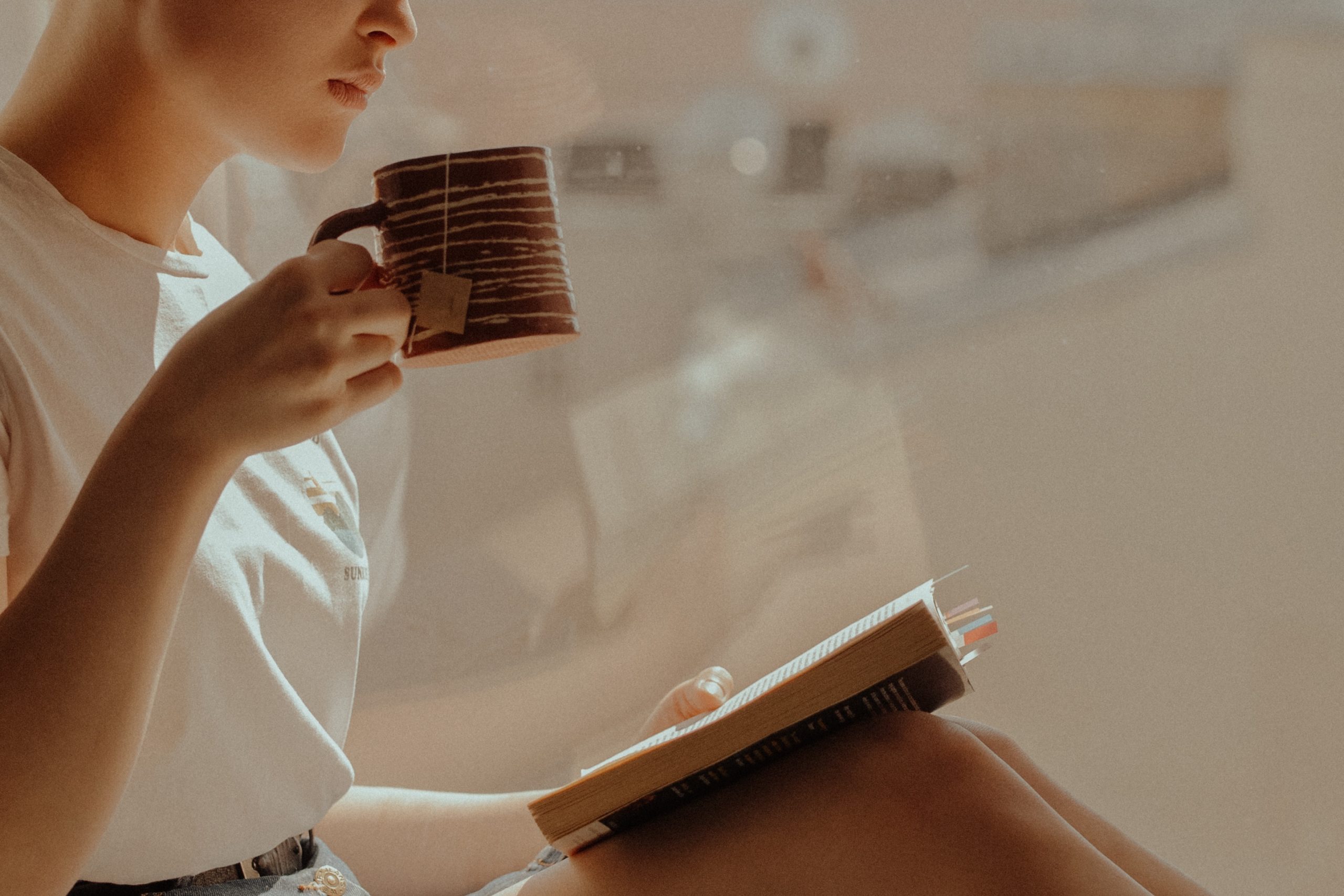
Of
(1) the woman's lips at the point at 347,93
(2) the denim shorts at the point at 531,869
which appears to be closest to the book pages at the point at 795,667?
(2) the denim shorts at the point at 531,869

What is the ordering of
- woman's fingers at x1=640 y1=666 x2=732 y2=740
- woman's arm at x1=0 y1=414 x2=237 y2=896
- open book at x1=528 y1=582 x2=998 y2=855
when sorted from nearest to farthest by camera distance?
woman's arm at x1=0 y1=414 x2=237 y2=896 < open book at x1=528 y1=582 x2=998 y2=855 < woman's fingers at x1=640 y1=666 x2=732 y2=740

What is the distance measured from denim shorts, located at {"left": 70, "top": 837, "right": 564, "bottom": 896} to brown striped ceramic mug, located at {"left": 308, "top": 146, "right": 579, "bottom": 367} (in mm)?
371

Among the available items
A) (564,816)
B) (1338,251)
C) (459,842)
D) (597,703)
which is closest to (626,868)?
(564,816)

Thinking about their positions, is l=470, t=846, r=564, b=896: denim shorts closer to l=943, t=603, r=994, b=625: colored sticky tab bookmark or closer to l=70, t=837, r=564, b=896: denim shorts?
l=70, t=837, r=564, b=896: denim shorts

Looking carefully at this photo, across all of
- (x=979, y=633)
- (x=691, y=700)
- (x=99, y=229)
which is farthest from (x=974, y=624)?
(x=99, y=229)

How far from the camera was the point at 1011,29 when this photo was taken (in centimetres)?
116

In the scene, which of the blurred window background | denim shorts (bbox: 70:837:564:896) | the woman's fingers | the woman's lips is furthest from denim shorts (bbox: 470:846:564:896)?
the woman's lips

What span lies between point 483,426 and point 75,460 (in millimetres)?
590

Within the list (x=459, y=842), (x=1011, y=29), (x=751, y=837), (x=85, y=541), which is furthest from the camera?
(x=1011, y=29)

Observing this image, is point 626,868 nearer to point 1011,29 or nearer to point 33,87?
point 33,87

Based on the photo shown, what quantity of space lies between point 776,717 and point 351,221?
0.37 meters

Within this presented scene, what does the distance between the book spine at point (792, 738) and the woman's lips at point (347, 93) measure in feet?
1.55

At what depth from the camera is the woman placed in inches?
21.3

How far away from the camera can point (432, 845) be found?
95 cm
